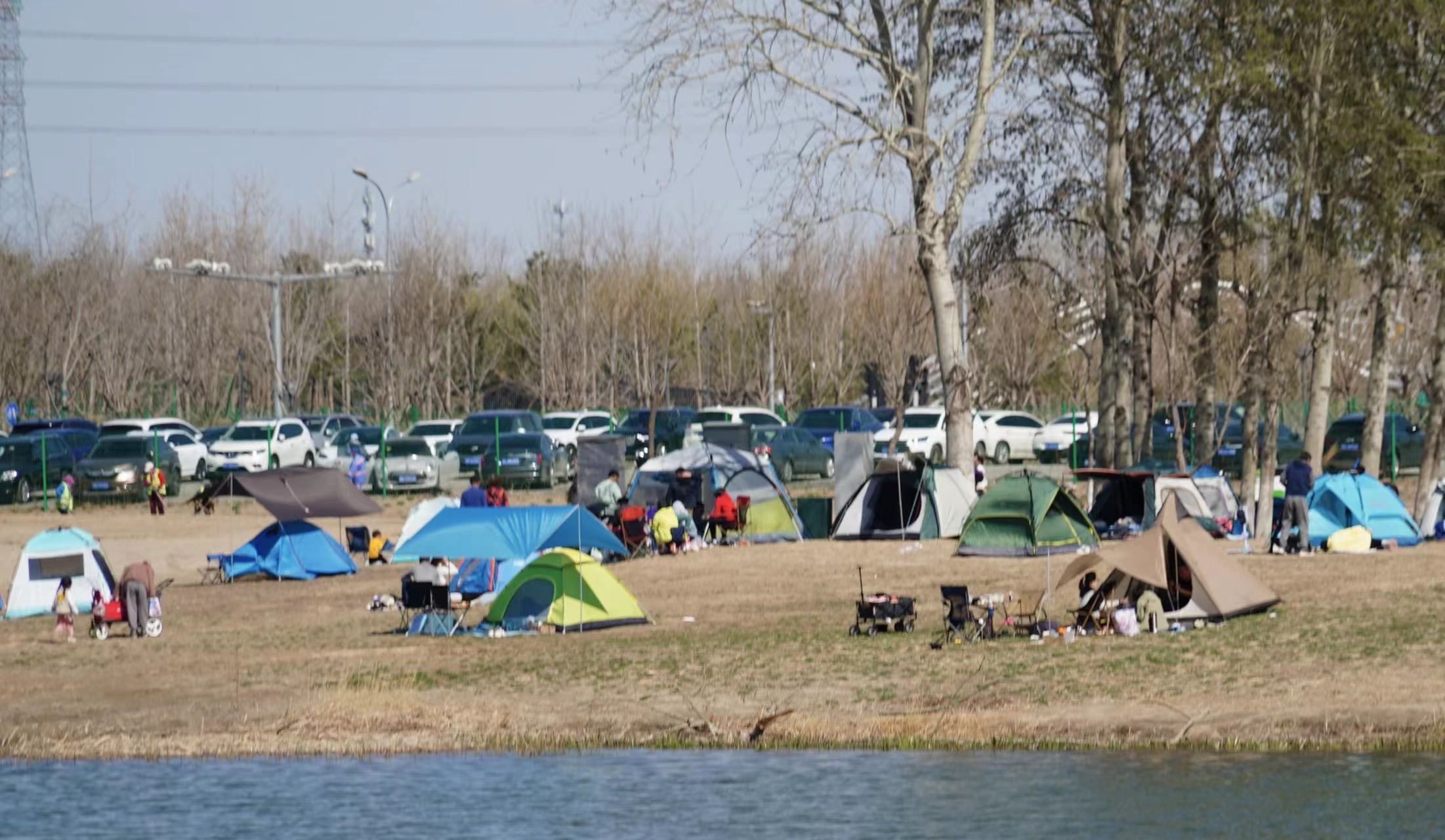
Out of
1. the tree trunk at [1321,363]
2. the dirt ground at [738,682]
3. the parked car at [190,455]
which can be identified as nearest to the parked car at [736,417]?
the parked car at [190,455]

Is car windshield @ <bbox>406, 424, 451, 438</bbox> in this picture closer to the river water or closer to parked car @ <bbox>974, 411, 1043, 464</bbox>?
parked car @ <bbox>974, 411, 1043, 464</bbox>

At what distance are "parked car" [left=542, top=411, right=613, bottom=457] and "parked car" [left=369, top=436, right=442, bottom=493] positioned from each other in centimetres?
642

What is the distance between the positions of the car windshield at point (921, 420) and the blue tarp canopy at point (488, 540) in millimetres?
27154

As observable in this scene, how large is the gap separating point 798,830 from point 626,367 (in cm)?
6453

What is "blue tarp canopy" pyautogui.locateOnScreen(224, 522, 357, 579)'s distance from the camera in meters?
31.2

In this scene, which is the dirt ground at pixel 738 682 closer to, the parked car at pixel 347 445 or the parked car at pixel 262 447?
the parked car at pixel 347 445

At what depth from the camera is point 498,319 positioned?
275 feet

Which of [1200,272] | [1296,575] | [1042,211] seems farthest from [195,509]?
[1296,575]

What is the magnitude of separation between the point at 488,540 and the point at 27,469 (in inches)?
944

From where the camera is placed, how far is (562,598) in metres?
24.0

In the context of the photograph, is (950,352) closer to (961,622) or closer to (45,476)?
(961,622)

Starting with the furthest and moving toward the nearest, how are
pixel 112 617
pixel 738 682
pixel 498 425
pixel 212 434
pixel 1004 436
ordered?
pixel 212 434
pixel 1004 436
pixel 498 425
pixel 112 617
pixel 738 682

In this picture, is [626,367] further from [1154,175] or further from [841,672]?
[841,672]

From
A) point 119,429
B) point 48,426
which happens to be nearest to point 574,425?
point 119,429
